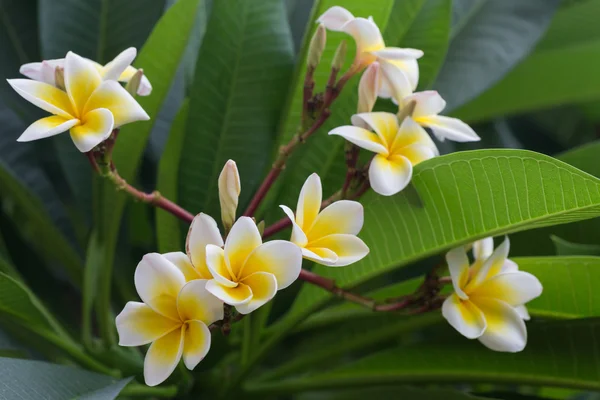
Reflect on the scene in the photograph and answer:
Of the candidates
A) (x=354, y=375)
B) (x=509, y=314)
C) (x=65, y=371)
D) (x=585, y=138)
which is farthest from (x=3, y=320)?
(x=585, y=138)

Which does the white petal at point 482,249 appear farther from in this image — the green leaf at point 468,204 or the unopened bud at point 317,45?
the unopened bud at point 317,45

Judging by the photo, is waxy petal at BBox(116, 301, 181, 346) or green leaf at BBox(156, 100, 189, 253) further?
green leaf at BBox(156, 100, 189, 253)

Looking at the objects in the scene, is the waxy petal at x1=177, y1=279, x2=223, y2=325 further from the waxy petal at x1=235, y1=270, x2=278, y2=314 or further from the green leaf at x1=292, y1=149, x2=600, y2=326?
the green leaf at x1=292, y1=149, x2=600, y2=326

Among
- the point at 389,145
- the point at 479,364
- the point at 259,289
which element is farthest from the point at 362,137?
the point at 479,364

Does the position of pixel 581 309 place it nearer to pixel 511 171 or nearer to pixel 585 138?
pixel 511 171

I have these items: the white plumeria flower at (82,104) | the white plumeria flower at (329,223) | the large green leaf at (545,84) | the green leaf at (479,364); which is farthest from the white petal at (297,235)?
the large green leaf at (545,84)

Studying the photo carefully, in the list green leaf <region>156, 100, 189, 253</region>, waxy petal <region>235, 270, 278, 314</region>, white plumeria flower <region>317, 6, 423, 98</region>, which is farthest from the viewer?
green leaf <region>156, 100, 189, 253</region>

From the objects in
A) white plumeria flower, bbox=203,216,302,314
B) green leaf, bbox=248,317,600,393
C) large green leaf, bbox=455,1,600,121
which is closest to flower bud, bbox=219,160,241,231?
white plumeria flower, bbox=203,216,302,314

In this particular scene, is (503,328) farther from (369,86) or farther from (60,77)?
(60,77)
